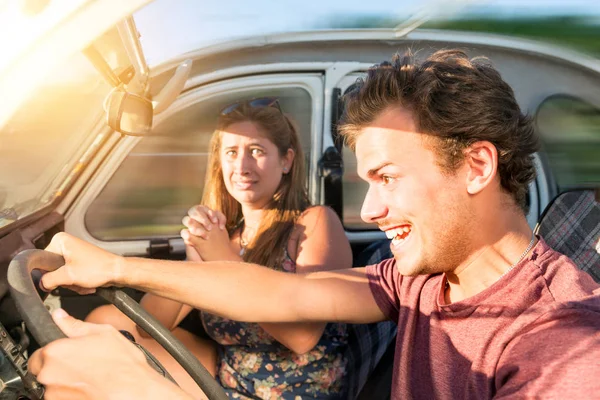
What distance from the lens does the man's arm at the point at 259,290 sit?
1.80 metres

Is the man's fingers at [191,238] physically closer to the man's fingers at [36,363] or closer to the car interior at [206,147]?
the car interior at [206,147]

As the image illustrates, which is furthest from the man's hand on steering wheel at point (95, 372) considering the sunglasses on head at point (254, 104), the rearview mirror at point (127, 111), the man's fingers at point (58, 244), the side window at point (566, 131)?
the side window at point (566, 131)

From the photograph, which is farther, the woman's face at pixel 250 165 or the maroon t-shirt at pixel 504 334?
the woman's face at pixel 250 165

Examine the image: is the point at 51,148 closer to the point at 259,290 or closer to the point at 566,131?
the point at 259,290

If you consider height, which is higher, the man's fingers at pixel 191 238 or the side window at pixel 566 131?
the side window at pixel 566 131

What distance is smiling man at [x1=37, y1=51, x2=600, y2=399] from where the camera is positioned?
1.45 metres

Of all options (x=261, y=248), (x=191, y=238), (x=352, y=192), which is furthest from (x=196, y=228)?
(x=352, y=192)

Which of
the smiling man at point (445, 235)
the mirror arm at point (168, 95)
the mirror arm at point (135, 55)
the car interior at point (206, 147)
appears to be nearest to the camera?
the smiling man at point (445, 235)

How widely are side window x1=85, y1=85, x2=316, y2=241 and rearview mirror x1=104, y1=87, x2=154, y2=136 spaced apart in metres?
0.73

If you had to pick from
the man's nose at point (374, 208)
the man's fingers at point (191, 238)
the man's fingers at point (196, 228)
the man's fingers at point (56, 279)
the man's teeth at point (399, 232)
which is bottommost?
the man's fingers at point (56, 279)

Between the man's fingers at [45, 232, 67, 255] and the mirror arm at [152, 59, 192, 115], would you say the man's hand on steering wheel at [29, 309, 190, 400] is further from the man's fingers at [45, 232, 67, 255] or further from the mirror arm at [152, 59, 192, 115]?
the mirror arm at [152, 59, 192, 115]

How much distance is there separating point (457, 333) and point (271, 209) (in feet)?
3.72

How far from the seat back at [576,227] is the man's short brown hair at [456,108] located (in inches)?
13.9

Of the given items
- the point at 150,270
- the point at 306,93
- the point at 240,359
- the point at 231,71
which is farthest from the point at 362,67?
the point at 150,270
